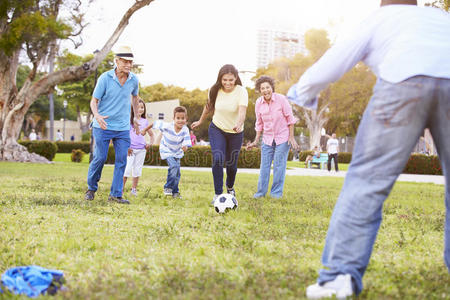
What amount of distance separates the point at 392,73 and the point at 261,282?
1394mm

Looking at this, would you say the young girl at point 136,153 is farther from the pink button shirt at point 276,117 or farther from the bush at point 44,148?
the bush at point 44,148

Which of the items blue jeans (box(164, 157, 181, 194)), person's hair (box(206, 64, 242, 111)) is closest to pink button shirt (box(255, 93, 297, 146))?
person's hair (box(206, 64, 242, 111))

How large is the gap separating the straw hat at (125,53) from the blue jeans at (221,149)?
4.91ft

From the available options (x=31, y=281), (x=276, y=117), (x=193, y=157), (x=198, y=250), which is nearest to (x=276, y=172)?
(x=276, y=117)

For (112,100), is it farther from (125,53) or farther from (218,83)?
(218,83)

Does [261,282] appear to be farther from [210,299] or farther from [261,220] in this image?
[261,220]

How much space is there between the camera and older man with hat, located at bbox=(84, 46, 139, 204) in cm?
681

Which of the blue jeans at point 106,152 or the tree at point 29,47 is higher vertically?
the tree at point 29,47

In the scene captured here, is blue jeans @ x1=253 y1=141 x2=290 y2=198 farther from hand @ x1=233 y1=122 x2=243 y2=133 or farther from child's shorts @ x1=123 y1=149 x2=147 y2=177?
child's shorts @ x1=123 y1=149 x2=147 y2=177

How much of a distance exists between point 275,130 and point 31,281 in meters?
6.06

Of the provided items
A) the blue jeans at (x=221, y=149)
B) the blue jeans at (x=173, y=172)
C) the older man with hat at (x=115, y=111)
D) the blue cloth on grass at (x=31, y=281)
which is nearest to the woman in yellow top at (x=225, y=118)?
Result: the blue jeans at (x=221, y=149)

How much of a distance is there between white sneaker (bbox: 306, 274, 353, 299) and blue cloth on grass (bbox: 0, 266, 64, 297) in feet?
4.72

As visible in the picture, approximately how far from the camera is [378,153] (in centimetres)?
248

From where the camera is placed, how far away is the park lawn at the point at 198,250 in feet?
9.18
